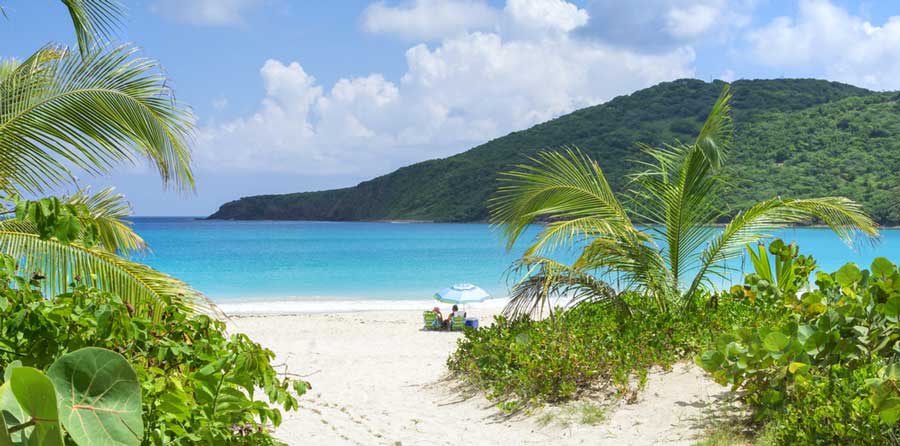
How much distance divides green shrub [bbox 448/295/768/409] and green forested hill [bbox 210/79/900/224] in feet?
71.7

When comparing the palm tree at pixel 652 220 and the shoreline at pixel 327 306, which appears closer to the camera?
the palm tree at pixel 652 220

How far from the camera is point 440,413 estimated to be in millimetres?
6320

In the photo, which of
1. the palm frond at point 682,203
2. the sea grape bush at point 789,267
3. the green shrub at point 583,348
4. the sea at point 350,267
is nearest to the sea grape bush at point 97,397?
the green shrub at point 583,348

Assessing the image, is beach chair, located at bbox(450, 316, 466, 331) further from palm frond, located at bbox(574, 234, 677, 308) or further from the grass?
the grass

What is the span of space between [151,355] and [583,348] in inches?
173

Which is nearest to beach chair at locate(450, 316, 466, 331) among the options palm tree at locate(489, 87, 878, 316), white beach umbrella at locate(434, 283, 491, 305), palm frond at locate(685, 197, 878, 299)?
white beach umbrella at locate(434, 283, 491, 305)

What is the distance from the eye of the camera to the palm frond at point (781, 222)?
6.46 m

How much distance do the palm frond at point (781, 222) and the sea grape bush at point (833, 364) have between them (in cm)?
247

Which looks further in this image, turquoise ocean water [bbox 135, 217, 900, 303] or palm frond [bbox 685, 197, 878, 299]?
turquoise ocean water [bbox 135, 217, 900, 303]

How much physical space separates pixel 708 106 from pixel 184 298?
6832cm

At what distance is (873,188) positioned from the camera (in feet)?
133

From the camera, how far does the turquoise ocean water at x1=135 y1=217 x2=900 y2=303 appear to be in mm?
26094

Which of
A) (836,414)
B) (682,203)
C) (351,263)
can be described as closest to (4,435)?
(836,414)

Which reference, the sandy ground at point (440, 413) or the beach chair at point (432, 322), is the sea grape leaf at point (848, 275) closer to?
the sandy ground at point (440, 413)
